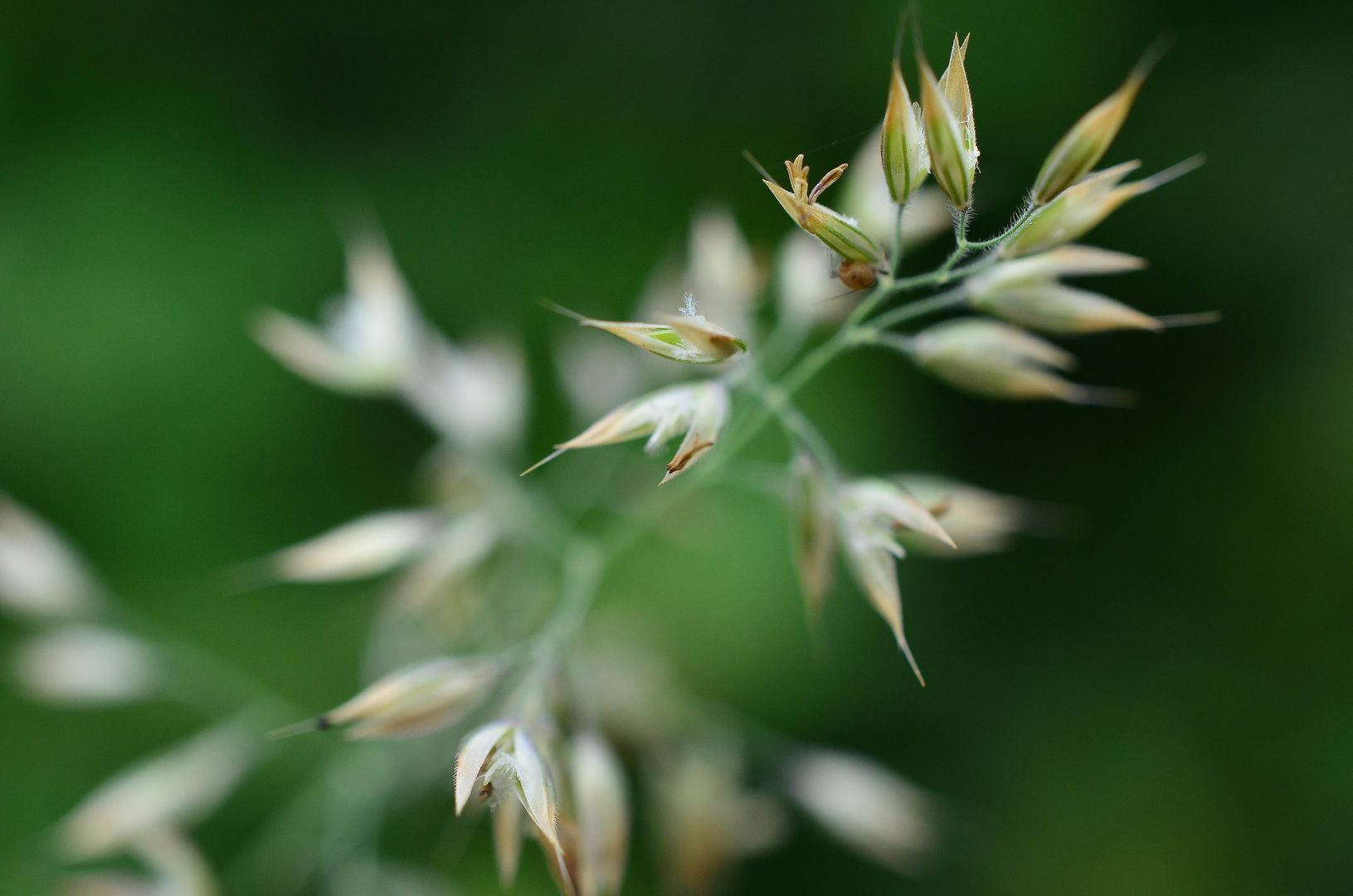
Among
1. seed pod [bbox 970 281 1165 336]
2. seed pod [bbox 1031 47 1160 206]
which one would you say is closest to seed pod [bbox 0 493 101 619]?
seed pod [bbox 970 281 1165 336]

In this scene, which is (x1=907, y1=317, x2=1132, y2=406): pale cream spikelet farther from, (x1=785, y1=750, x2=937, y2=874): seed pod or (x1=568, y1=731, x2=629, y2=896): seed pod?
(x1=785, y1=750, x2=937, y2=874): seed pod

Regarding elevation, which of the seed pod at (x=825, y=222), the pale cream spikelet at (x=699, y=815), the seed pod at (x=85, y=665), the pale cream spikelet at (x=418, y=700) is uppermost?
the seed pod at (x=825, y=222)

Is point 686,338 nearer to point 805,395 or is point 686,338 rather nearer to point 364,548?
point 364,548

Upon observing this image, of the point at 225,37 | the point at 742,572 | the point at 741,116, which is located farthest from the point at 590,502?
the point at 225,37

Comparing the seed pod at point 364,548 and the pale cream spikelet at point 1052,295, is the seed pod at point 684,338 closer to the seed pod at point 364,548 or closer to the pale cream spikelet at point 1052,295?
the pale cream spikelet at point 1052,295

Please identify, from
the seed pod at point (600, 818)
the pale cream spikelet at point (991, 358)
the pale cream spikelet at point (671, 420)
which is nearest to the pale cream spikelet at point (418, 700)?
the seed pod at point (600, 818)

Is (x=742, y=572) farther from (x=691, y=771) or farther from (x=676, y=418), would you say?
(x=676, y=418)
